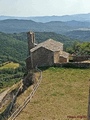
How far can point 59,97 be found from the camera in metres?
27.2

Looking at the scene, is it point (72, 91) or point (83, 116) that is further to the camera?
point (72, 91)

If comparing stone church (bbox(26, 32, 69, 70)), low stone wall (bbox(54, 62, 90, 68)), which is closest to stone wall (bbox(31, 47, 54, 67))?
stone church (bbox(26, 32, 69, 70))

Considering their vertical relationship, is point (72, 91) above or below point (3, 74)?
above

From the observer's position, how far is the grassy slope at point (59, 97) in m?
23.2

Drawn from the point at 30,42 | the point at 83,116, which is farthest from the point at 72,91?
the point at 30,42

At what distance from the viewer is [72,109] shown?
78.5 feet

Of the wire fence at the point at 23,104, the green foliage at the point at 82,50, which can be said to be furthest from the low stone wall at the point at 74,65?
the green foliage at the point at 82,50

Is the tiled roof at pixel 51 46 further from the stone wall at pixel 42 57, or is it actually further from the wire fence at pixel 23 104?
the wire fence at pixel 23 104

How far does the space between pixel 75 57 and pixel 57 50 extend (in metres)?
5.10

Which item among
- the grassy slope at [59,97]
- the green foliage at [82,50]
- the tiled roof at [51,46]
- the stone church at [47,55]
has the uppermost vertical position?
the tiled roof at [51,46]

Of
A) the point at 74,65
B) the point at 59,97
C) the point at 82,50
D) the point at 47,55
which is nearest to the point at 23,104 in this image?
the point at 59,97

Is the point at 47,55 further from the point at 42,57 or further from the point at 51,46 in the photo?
the point at 51,46

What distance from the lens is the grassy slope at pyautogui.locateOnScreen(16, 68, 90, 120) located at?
23250mm

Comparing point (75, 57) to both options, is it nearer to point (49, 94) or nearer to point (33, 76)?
point (33, 76)
